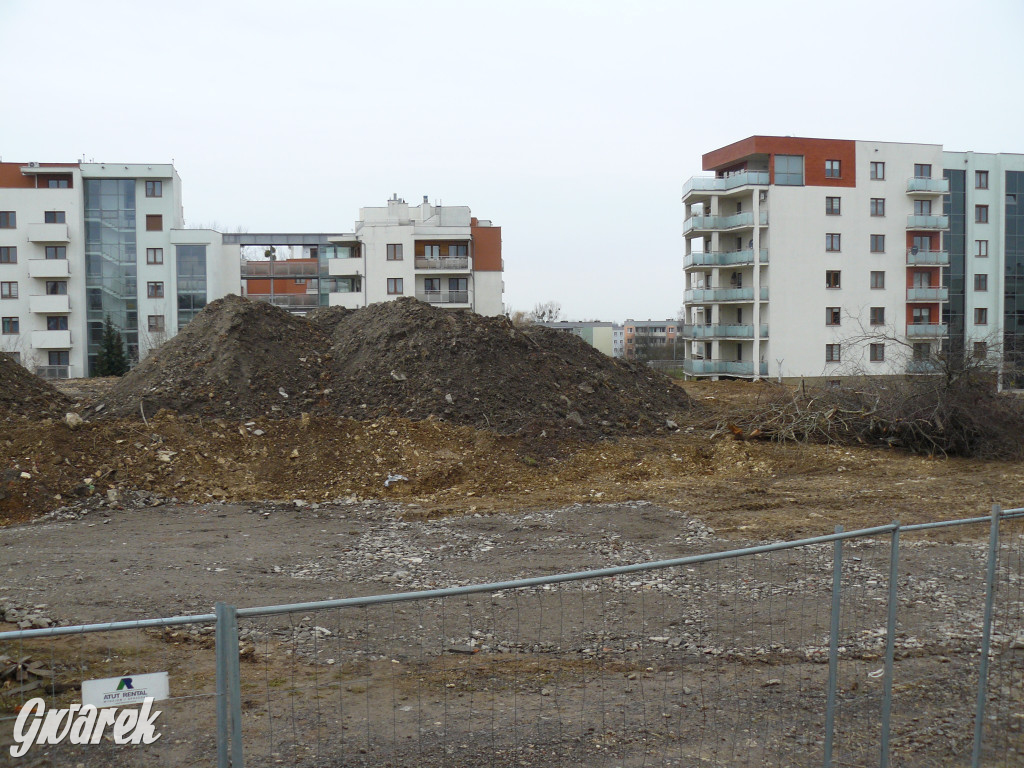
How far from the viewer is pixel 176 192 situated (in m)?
55.0

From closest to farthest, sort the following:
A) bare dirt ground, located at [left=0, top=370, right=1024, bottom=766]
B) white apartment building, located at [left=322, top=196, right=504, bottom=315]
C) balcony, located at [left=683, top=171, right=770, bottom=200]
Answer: bare dirt ground, located at [left=0, top=370, right=1024, bottom=766]
balcony, located at [left=683, top=171, right=770, bottom=200]
white apartment building, located at [left=322, top=196, right=504, bottom=315]

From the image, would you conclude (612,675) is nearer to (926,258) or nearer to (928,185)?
(926,258)

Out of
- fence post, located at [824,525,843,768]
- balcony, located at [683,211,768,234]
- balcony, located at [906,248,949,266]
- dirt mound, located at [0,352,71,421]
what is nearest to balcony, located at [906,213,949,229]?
balcony, located at [906,248,949,266]

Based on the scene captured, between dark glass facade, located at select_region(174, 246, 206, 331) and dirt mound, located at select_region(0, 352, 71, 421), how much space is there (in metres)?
35.7

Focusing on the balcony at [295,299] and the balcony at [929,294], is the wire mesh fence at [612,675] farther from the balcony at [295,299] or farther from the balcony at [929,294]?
the balcony at [295,299]

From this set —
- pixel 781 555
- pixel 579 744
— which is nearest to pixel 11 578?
pixel 579 744

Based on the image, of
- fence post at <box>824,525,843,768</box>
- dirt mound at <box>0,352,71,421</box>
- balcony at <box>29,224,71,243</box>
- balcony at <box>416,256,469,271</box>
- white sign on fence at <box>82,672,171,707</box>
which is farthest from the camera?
balcony at <box>416,256,469,271</box>

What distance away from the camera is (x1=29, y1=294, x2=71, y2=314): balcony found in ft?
170

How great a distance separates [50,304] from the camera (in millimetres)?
52094

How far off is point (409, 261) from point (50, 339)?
77.5ft

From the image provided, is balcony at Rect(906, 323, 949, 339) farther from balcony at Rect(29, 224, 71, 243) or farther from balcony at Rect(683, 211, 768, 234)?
balcony at Rect(29, 224, 71, 243)

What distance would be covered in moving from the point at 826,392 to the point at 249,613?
1887 cm

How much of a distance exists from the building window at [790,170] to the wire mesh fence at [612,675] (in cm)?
4396

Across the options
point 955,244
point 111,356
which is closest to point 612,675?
point 111,356
